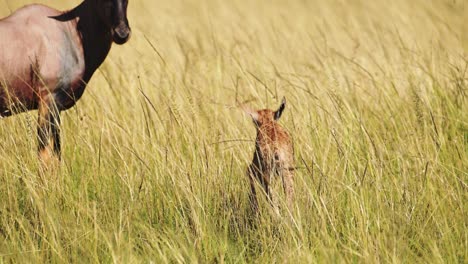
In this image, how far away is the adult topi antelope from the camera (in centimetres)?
548

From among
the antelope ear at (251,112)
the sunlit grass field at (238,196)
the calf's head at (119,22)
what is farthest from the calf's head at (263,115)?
the calf's head at (119,22)

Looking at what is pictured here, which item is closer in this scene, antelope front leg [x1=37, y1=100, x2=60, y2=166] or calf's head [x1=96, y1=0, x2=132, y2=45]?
antelope front leg [x1=37, y1=100, x2=60, y2=166]

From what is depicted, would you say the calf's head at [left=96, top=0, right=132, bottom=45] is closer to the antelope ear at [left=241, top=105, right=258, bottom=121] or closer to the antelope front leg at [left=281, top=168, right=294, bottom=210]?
the antelope ear at [left=241, top=105, right=258, bottom=121]

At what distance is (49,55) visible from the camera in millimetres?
5617

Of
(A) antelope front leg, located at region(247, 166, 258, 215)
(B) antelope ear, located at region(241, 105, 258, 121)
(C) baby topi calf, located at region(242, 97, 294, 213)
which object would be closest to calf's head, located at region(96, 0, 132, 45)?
(B) antelope ear, located at region(241, 105, 258, 121)

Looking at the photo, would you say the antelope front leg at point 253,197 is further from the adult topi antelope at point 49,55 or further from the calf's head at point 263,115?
the adult topi antelope at point 49,55

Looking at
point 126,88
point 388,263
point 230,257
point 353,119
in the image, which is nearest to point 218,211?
point 230,257

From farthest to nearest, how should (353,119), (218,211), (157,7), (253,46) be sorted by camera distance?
1. (157,7)
2. (253,46)
3. (353,119)
4. (218,211)

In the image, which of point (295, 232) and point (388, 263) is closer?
point (388, 263)

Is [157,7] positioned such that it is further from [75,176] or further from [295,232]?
[295,232]

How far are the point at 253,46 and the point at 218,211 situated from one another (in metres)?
4.50

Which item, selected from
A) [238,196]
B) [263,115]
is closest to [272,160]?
[238,196]

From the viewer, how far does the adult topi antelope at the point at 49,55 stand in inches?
216

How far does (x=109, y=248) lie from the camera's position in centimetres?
360
